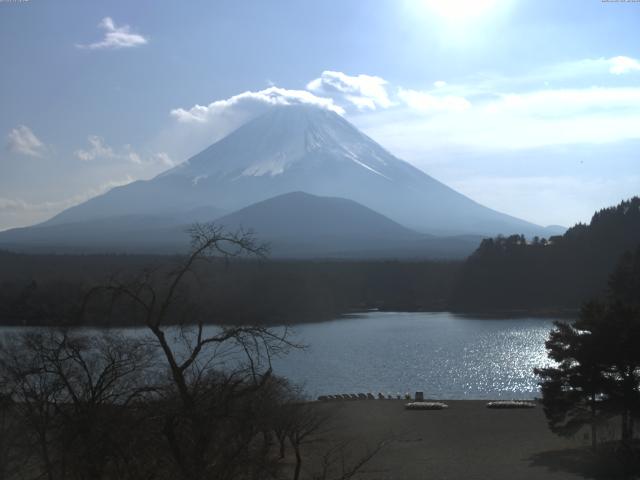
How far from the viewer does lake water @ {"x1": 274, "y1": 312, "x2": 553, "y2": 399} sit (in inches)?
650

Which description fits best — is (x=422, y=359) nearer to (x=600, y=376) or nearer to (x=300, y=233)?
(x=600, y=376)

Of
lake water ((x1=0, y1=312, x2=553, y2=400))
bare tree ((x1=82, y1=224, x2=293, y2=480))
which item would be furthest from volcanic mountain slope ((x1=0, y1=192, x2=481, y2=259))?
bare tree ((x1=82, y1=224, x2=293, y2=480))

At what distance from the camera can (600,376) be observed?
9.23 m

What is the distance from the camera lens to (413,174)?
121 metres

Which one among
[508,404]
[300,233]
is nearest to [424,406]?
[508,404]

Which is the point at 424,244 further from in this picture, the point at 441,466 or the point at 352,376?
the point at 441,466

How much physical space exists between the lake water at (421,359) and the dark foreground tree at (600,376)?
4.54 meters

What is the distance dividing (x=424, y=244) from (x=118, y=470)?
82488 mm

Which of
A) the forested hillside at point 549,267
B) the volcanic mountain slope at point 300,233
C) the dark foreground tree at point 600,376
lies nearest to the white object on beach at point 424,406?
the dark foreground tree at point 600,376

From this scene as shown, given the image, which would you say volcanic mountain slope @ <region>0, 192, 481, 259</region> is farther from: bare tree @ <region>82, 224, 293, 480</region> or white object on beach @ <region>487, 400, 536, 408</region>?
bare tree @ <region>82, 224, 293, 480</region>

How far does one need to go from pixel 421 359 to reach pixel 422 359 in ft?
0.11

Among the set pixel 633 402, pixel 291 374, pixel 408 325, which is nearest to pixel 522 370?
pixel 291 374

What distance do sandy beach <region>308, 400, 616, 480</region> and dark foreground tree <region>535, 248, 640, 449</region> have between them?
1.58ft

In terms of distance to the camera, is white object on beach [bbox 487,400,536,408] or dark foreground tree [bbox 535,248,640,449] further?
white object on beach [bbox 487,400,536,408]
